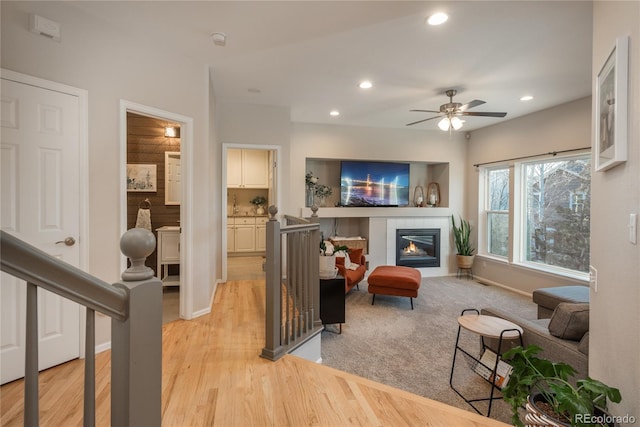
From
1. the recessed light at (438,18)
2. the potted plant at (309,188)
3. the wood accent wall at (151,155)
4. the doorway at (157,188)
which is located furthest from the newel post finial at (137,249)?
the potted plant at (309,188)

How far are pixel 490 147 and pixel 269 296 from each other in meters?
5.24

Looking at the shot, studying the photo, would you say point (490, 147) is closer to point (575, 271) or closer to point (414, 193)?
point (414, 193)

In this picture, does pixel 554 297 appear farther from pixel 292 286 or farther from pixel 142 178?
pixel 142 178

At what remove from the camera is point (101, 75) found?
96.2 inches

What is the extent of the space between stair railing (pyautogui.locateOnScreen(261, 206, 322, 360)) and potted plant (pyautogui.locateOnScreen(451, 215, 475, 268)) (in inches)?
165

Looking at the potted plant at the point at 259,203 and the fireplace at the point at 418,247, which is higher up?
the potted plant at the point at 259,203

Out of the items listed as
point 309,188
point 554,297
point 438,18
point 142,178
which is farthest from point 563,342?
point 142,178

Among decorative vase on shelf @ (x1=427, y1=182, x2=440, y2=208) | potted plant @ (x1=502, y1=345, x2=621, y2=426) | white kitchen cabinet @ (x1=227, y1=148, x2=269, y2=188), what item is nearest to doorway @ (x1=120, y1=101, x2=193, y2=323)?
white kitchen cabinet @ (x1=227, y1=148, x2=269, y2=188)

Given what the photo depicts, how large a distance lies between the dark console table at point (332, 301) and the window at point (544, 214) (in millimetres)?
3425

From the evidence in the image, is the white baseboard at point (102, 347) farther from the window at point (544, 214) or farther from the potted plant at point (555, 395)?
the window at point (544, 214)

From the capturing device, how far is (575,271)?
14.7ft

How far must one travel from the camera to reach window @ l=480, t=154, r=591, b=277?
14.5ft

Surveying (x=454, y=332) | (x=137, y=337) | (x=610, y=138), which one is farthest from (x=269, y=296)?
(x=454, y=332)

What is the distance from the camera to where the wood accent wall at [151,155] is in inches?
169
